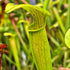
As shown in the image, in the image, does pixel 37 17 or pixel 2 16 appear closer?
pixel 37 17

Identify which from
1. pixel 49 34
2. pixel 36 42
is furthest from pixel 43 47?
pixel 49 34

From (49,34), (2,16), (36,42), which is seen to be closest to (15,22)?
(2,16)

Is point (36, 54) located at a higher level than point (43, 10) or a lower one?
lower

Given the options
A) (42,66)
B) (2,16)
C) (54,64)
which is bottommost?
(54,64)

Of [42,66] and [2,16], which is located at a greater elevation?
[2,16]

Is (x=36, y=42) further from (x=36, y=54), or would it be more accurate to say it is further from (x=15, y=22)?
(x=15, y=22)

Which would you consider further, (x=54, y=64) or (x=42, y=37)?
(x=54, y=64)

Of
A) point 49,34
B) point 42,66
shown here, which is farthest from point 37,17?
point 49,34

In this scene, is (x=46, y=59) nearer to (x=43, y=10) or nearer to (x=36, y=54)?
(x=36, y=54)
